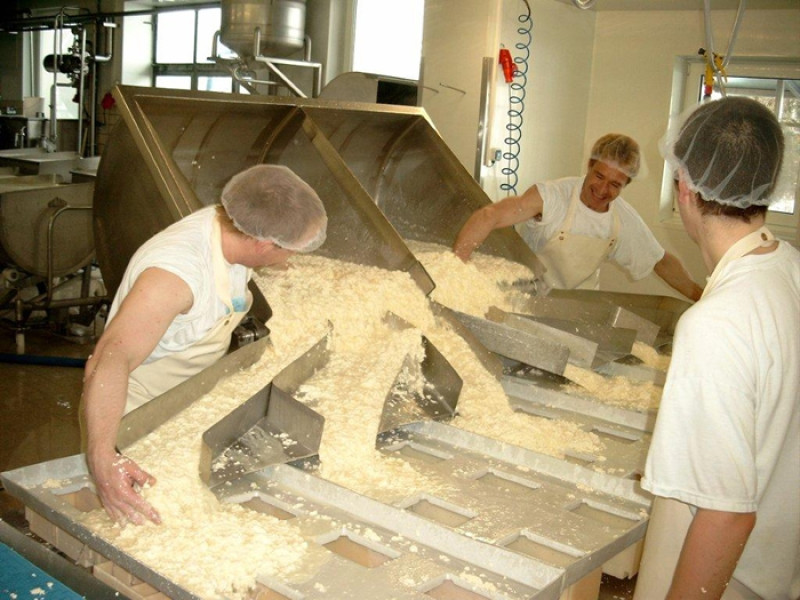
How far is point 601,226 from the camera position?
309cm

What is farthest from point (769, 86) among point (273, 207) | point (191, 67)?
point (191, 67)

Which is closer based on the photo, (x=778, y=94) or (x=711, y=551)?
(x=711, y=551)

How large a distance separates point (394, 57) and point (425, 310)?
438 centimetres

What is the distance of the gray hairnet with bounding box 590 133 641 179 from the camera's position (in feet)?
9.27

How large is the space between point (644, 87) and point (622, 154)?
5.82 feet

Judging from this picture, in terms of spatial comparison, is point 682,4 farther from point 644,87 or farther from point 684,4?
point 644,87

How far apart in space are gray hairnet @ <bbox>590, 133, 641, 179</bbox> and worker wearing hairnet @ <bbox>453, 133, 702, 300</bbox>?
0.02m

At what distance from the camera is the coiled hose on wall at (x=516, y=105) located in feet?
12.8

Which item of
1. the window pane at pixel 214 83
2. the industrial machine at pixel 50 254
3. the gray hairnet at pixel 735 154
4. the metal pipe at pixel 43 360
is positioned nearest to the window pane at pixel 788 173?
the gray hairnet at pixel 735 154

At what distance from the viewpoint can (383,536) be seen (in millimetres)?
1419

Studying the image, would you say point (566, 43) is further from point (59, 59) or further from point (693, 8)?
point (59, 59)

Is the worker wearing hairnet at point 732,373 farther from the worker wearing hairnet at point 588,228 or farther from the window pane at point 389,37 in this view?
the window pane at point 389,37

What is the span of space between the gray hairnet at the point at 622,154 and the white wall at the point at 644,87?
1.59m

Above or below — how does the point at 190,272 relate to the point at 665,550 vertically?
above
